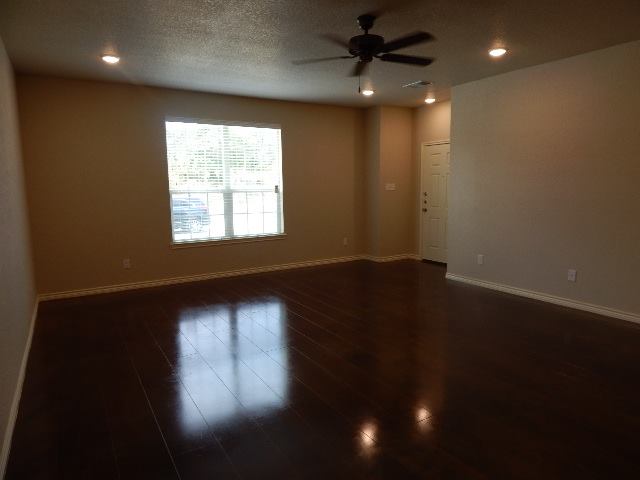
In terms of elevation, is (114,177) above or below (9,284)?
above

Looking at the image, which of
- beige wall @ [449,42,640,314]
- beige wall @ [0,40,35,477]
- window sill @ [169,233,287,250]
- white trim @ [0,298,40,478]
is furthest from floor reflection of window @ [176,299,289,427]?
beige wall @ [449,42,640,314]

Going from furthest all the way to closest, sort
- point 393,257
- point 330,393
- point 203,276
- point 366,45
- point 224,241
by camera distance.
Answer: point 393,257, point 224,241, point 203,276, point 366,45, point 330,393

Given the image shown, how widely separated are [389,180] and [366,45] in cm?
379

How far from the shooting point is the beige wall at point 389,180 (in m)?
6.63

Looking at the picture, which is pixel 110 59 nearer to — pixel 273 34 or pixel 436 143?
pixel 273 34

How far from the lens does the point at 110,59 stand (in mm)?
3918

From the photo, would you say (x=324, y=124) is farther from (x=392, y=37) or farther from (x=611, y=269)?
(x=611, y=269)

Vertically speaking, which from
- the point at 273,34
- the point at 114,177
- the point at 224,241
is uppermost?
the point at 273,34

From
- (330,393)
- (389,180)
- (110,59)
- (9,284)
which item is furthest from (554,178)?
(9,284)

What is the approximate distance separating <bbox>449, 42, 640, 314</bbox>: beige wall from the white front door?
39.3 inches

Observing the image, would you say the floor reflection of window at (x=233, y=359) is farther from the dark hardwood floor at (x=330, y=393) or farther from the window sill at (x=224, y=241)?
the window sill at (x=224, y=241)

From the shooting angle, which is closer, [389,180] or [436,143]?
[436,143]

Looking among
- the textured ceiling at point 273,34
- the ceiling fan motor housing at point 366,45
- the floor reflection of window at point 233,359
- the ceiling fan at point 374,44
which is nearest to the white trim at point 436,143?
the textured ceiling at point 273,34

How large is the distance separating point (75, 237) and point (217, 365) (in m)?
2.96
